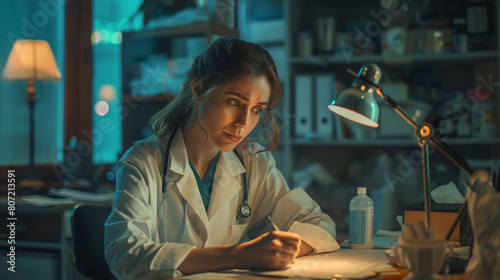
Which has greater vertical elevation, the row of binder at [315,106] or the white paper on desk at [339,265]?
the row of binder at [315,106]

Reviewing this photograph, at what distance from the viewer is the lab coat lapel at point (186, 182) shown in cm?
149

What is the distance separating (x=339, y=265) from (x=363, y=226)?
28 centimetres

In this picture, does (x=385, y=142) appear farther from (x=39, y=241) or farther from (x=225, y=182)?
(x=39, y=241)

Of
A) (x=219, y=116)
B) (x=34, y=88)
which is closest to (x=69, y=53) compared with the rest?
(x=34, y=88)

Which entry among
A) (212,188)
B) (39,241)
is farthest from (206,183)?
(39,241)

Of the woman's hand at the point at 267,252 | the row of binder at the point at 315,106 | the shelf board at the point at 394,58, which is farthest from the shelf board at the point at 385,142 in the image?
the woman's hand at the point at 267,252

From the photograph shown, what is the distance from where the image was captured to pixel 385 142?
8.95 ft

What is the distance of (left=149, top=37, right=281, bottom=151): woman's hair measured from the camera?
1.46 metres

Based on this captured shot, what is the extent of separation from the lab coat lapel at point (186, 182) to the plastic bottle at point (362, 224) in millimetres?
398

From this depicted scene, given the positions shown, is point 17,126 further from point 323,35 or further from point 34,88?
point 323,35

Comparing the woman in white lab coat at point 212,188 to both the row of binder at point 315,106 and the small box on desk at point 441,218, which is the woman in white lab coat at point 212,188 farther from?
the row of binder at point 315,106

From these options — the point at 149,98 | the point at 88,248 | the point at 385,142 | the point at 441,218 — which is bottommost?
the point at 88,248

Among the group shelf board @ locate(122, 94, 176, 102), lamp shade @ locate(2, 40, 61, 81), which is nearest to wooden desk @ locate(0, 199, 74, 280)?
lamp shade @ locate(2, 40, 61, 81)

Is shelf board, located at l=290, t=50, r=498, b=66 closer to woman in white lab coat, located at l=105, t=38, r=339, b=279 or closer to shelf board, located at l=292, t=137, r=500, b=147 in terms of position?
shelf board, located at l=292, t=137, r=500, b=147
